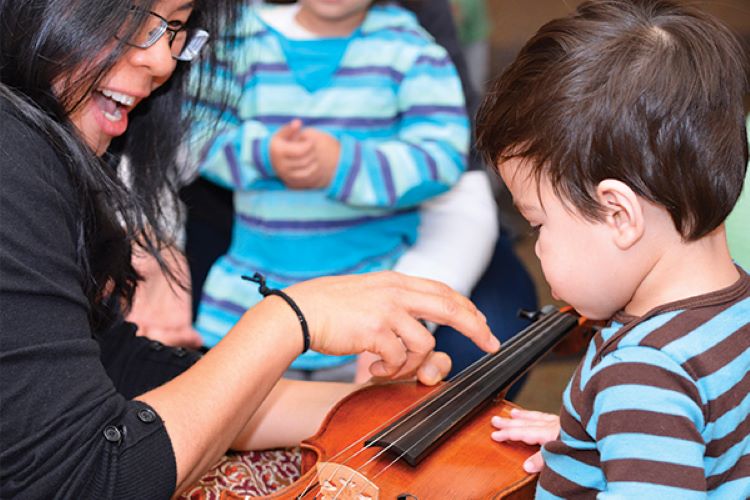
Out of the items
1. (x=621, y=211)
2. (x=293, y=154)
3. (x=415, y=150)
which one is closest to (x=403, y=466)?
(x=621, y=211)

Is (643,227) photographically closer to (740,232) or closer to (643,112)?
(643,112)

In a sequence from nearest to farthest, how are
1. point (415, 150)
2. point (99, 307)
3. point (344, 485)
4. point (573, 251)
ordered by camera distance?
point (573, 251), point (344, 485), point (99, 307), point (415, 150)

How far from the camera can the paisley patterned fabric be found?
1.17 m

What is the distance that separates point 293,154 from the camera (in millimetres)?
1585

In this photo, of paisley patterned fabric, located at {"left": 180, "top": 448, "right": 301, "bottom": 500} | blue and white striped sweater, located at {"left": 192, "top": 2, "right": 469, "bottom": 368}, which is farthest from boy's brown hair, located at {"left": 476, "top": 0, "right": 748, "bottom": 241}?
blue and white striped sweater, located at {"left": 192, "top": 2, "right": 469, "bottom": 368}

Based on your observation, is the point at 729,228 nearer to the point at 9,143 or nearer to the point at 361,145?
the point at 361,145

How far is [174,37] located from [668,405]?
0.72 metres

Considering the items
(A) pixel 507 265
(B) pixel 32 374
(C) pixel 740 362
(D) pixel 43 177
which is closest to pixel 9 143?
(D) pixel 43 177

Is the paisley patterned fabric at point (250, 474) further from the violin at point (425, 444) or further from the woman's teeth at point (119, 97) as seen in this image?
the woman's teeth at point (119, 97)

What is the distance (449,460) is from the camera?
1094mm

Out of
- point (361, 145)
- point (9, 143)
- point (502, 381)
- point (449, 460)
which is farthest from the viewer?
point (361, 145)

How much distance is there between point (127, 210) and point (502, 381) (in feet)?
1.73

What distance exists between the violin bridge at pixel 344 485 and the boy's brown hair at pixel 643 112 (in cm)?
38

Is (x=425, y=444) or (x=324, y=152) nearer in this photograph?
(x=425, y=444)
